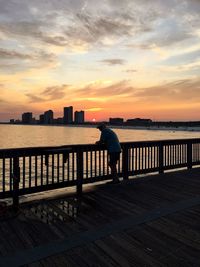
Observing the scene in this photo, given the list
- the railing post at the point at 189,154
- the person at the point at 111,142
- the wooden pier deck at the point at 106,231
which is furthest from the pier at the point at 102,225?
the railing post at the point at 189,154

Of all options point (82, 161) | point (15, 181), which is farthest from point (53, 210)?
point (82, 161)

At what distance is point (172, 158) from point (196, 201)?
4.88 m

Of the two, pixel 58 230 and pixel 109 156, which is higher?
pixel 109 156

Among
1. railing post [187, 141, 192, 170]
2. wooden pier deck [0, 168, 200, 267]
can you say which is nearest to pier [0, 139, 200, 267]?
wooden pier deck [0, 168, 200, 267]

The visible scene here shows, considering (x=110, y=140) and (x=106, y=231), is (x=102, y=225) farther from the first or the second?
(x=110, y=140)

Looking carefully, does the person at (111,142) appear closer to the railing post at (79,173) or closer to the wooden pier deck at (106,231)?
the railing post at (79,173)

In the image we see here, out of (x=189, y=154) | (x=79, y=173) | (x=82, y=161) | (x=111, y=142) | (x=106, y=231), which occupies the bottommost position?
(x=106, y=231)

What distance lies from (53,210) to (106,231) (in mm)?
1725

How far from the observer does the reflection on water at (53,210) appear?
603 cm

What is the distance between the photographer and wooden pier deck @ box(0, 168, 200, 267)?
14.1ft

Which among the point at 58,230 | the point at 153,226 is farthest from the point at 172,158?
the point at 58,230

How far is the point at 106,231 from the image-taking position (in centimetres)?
535

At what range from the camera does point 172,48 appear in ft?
63.4

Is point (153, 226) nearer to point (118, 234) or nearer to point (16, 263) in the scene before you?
point (118, 234)
